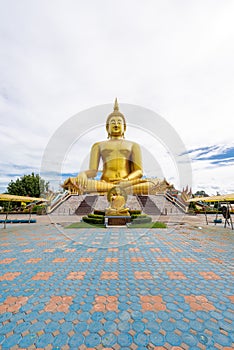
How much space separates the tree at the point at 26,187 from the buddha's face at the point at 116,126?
47.9 feet

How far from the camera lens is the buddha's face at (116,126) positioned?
17516mm

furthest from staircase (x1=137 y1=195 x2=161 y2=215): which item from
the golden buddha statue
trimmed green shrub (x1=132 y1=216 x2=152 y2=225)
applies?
trimmed green shrub (x1=132 y1=216 x2=152 y2=225)

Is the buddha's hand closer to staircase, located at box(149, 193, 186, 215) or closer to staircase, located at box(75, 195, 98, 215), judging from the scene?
staircase, located at box(75, 195, 98, 215)

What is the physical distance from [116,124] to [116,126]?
0.64ft

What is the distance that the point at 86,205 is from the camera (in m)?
18.7

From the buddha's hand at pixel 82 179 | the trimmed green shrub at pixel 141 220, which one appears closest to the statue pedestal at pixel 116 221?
the trimmed green shrub at pixel 141 220

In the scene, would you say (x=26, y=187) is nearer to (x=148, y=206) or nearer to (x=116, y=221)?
(x=148, y=206)

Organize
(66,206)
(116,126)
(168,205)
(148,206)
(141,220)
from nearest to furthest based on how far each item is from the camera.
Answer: (141,220) < (116,126) < (148,206) < (66,206) < (168,205)

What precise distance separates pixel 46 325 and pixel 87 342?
58 cm

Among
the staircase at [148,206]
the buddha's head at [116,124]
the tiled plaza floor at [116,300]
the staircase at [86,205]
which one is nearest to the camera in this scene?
the tiled plaza floor at [116,300]

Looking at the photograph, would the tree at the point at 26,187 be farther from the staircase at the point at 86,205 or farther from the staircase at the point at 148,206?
the staircase at the point at 148,206

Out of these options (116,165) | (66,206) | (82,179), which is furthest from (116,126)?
(66,206)

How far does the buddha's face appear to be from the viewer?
17.5 meters

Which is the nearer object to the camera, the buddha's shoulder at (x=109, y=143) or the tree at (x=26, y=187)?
the buddha's shoulder at (x=109, y=143)
